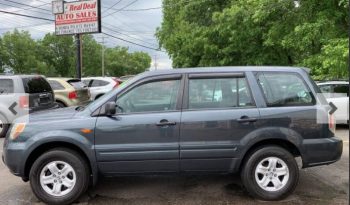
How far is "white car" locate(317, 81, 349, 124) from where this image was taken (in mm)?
11547

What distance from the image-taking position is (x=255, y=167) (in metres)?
5.41

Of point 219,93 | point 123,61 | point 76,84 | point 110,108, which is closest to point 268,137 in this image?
point 219,93

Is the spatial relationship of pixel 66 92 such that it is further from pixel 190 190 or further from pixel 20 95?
pixel 190 190

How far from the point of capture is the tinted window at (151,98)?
18.0 ft

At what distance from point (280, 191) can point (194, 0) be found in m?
25.3

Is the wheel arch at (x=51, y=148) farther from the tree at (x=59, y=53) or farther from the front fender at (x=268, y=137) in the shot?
the tree at (x=59, y=53)

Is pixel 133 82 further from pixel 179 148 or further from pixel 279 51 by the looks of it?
pixel 279 51

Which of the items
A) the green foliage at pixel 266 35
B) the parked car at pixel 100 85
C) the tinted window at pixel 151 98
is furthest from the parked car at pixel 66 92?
the tinted window at pixel 151 98

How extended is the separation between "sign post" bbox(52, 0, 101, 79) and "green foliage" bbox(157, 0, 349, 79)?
6185 millimetres

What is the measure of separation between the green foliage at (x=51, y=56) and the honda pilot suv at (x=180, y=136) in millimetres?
71540

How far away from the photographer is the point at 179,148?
211 inches

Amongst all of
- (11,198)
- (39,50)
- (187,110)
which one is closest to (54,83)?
(11,198)

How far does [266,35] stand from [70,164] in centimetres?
1655

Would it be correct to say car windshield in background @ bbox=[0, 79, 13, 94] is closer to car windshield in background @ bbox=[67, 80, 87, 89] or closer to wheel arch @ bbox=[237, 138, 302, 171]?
car windshield in background @ bbox=[67, 80, 87, 89]
